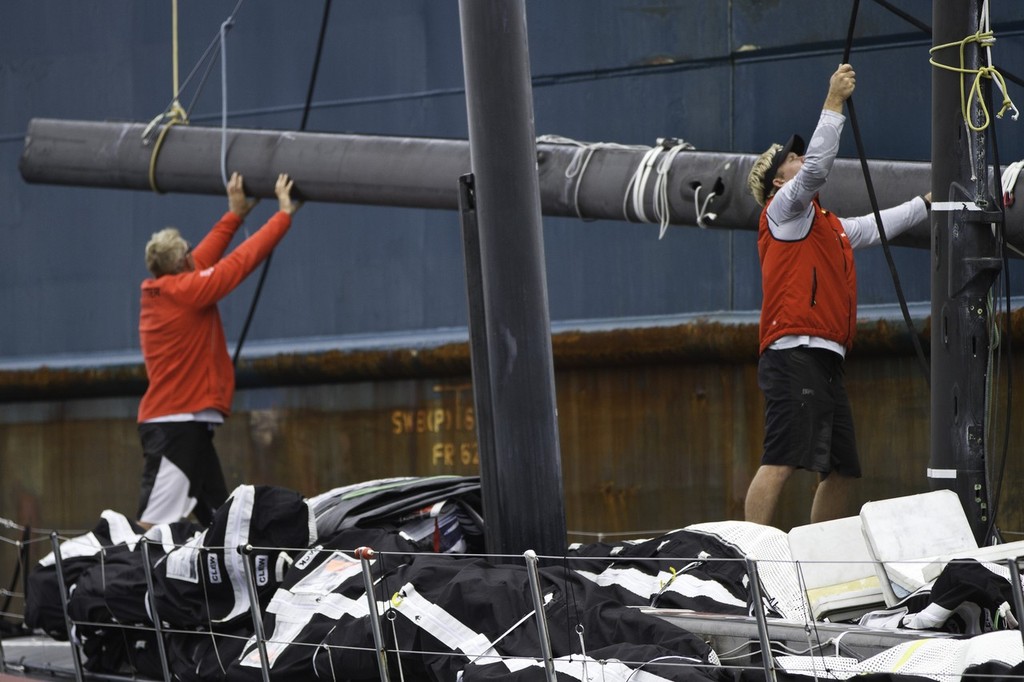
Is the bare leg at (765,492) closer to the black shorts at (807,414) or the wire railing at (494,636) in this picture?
the black shorts at (807,414)

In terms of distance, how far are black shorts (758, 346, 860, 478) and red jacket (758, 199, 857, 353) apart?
0.27 feet

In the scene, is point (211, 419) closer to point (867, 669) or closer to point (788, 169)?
point (788, 169)

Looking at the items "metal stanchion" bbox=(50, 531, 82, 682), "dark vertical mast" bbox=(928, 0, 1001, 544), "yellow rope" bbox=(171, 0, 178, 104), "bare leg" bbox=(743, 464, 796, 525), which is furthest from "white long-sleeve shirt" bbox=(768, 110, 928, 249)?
"yellow rope" bbox=(171, 0, 178, 104)

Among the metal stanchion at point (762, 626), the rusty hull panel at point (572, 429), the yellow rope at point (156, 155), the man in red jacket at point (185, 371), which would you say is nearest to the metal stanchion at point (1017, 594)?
the metal stanchion at point (762, 626)

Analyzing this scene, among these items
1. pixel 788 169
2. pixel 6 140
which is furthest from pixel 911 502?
pixel 6 140

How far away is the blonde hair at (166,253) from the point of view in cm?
656

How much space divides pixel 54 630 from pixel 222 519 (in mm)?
1200

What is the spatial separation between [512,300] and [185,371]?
244cm

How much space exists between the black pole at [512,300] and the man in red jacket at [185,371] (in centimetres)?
200

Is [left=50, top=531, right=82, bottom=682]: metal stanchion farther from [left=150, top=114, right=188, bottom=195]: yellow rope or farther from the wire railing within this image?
[left=150, top=114, right=188, bottom=195]: yellow rope

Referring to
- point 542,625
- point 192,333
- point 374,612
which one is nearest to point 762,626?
point 542,625

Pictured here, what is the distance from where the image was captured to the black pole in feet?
15.0

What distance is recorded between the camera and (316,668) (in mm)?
3928

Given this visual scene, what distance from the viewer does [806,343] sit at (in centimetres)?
483
